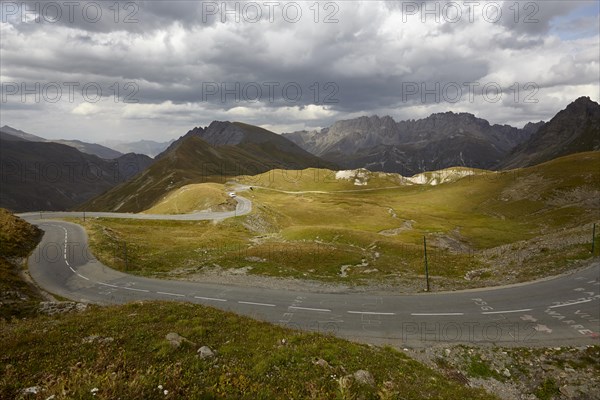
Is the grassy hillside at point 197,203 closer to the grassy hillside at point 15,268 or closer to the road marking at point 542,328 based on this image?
the grassy hillside at point 15,268

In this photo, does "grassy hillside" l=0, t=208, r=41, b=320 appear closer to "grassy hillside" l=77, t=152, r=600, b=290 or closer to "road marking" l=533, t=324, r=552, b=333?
"grassy hillside" l=77, t=152, r=600, b=290

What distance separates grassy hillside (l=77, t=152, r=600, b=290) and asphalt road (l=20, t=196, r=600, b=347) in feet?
13.9

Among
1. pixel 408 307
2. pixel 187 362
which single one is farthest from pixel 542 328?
pixel 187 362

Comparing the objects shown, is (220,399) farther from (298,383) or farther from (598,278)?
(598,278)

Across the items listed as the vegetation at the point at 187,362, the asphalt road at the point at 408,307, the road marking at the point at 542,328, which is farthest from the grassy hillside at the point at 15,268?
the road marking at the point at 542,328

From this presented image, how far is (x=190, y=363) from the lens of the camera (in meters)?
14.8

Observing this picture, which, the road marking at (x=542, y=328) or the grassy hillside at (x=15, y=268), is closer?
the grassy hillside at (x=15, y=268)

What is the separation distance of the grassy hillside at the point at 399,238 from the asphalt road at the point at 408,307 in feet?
13.9

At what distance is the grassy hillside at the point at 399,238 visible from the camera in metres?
43.7

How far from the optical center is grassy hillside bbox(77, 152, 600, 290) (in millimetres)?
43656

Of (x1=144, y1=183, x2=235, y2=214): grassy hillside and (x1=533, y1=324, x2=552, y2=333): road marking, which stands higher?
(x1=144, y1=183, x2=235, y2=214): grassy hillside

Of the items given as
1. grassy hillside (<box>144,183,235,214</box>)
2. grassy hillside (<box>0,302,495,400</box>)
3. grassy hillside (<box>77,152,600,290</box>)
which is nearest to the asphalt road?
grassy hillside (<box>77,152,600,290</box>)

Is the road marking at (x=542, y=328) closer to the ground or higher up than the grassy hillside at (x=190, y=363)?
closer to the ground

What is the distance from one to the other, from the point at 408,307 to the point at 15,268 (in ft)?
151
